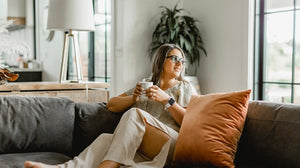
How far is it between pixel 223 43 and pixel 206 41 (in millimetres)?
298

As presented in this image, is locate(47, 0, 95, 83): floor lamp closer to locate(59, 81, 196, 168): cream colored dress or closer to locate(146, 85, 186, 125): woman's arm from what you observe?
locate(146, 85, 186, 125): woman's arm

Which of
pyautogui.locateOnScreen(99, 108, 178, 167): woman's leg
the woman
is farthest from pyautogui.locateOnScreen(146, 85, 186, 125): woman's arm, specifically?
pyautogui.locateOnScreen(99, 108, 178, 167): woman's leg

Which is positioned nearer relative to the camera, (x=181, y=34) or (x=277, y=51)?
(x=277, y=51)

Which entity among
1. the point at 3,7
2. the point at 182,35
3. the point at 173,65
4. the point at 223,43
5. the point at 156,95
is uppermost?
the point at 3,7

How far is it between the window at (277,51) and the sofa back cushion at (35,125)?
6.92 feet

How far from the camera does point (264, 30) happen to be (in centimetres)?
362

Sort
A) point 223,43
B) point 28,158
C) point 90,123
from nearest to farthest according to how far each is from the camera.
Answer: point 28,158, point 90,123, point 223,43

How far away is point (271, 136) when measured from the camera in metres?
1.89

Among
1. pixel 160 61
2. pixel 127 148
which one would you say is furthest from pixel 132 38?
pixel 127 148

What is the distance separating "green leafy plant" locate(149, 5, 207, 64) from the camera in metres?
4.02

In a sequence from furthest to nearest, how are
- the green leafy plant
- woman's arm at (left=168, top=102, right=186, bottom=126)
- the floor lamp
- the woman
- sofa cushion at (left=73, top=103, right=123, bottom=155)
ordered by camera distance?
the green leafy plant < the floor lamp < sofa cushion at (left=73, top=103, right=123, bottom=155) < woman's arm at (left=168, top=102, right=186, bottom=126) < the woman

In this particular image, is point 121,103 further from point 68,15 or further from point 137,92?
point 68,15

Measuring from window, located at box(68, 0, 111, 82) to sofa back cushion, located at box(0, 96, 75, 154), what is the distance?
2497 millimetres

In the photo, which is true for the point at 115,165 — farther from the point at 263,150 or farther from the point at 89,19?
the point at 89,19
